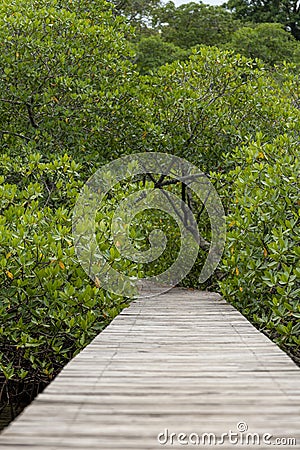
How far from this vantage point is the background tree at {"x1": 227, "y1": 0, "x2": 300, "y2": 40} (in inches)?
814

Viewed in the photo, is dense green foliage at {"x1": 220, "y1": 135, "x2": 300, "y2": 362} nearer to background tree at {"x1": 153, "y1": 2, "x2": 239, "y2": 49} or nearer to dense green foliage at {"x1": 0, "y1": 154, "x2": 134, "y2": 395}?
dense green foliage at {"x1": 0, "y1": 154, "x2": 134, "y2": 395}

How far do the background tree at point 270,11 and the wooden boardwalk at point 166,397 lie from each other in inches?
767

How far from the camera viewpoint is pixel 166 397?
2.16 m

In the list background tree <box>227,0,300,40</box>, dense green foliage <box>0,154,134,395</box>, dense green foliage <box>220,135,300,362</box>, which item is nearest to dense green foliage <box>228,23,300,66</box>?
background tree <box>227,0,300,40</box>

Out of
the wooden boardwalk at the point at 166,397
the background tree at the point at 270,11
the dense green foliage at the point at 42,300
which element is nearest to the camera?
the wooden boardwalk at the point at 166,397

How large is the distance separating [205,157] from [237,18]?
Answer: 53.2 ft

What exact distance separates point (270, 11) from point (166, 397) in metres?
21.3

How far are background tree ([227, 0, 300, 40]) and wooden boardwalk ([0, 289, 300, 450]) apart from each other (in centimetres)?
1948

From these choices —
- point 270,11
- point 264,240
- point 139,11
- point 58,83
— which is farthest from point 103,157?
point 270,11

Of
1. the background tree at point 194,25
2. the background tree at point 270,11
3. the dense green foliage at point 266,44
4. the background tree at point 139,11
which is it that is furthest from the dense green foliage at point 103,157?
the background tree at point 270,11

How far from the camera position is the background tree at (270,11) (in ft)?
67.9

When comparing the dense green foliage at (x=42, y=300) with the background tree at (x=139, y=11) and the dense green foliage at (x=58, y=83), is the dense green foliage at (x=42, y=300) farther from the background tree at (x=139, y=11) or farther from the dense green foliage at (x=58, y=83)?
the background tree at (x=139, y=11)

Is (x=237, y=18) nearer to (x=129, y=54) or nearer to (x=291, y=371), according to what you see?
(x=129, y=54)

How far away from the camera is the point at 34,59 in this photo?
6469 mm
